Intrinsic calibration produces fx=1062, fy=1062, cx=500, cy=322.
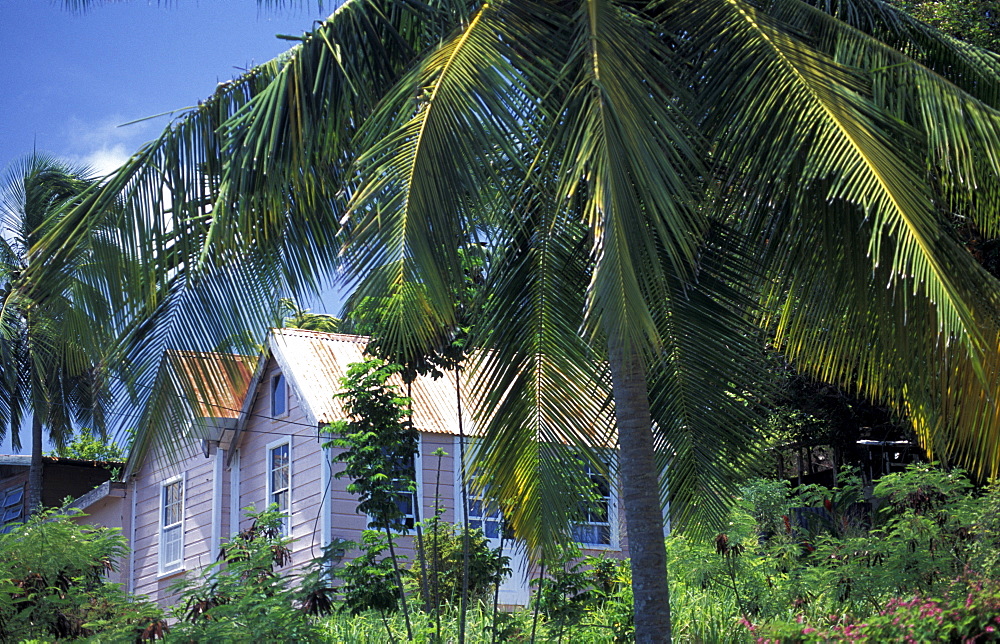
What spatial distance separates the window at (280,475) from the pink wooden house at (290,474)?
0.07 ft

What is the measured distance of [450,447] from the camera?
17.7m

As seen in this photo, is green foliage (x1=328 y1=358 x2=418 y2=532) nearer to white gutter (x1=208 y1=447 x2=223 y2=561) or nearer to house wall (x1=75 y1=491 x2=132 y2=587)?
white gutter (x1=208 y1=447 x2=223 y2=561)

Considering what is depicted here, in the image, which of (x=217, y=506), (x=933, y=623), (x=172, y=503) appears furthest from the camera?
(x=172, y=503)

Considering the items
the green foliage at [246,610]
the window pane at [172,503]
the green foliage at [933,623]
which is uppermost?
the window pane at [172,503]

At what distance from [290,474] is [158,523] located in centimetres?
522

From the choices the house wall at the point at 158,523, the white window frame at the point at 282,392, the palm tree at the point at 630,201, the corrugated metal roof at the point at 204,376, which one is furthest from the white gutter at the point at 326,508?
the corrugated metal roof at the point at 204,376

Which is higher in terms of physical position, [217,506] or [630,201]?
[630,201]

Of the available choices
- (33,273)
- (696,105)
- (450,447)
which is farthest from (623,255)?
(450,447)

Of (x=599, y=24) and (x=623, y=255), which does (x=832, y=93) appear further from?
(x=623, y=255)

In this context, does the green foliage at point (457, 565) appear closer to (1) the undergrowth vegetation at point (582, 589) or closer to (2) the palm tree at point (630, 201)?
(1) the undergrowth vegetation at point (582, 589)

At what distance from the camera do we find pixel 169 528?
2080 cm

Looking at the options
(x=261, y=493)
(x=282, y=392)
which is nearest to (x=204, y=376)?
(x=282, y=392)

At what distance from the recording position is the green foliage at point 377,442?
10273 millimetres

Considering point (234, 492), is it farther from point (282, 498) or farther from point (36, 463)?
point (36, 463)
